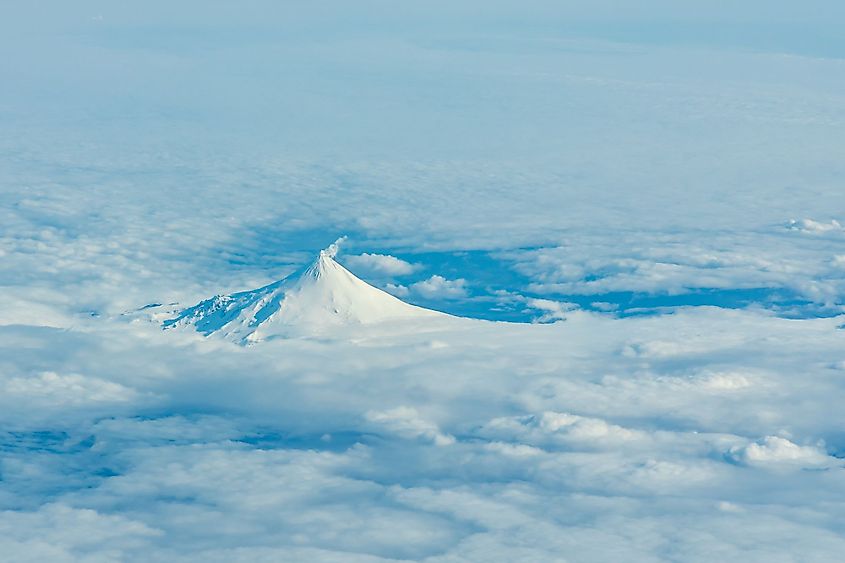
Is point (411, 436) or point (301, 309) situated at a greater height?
point (301, 309)

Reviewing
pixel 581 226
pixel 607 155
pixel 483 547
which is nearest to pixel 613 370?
pixel 483 547

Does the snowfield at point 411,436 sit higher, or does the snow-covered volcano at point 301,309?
the snow-covered volcano at point 301,309

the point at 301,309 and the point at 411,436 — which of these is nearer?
the point at 411,436

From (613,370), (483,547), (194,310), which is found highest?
(194,310)

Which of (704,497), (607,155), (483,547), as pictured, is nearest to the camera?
(483,547)

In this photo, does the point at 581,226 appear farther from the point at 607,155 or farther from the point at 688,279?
the point at 607,155

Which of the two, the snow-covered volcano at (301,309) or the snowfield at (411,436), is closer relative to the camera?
the snowfield at (411,436)

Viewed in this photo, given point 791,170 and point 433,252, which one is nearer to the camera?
point 433,252

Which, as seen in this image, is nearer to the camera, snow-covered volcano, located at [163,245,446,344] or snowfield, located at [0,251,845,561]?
snowfield, located at [0,251,845,561]
